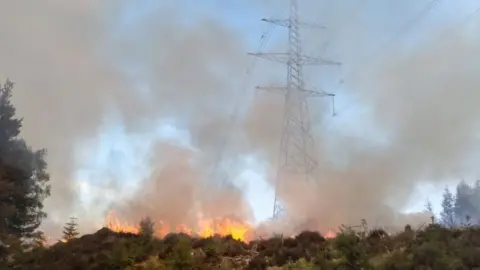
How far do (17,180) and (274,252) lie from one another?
54.7 ft

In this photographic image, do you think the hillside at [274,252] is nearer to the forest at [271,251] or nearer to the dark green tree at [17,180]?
the forest at [271,251]

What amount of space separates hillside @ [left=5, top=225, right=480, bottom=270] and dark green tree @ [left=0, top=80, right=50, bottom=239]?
7605mm

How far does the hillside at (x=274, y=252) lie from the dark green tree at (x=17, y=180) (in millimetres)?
7605

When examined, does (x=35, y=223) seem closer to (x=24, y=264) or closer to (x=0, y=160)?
(x=0, y=160)

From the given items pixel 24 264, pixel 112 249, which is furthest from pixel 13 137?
pixel 112 249

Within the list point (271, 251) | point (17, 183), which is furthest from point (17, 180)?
point (271, 251)

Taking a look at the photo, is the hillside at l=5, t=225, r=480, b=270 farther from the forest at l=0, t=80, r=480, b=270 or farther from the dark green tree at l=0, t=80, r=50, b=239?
the dark green tree at l=0, t=80, r=50, b=239

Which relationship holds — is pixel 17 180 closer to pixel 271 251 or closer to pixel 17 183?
pixel 17 183

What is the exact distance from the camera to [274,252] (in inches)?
551

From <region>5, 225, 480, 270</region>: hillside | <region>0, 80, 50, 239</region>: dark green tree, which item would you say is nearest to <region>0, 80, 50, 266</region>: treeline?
<region>0, 80, 50, 239</region>: dark green tree

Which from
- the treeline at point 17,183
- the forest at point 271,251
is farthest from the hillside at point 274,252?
the treeline at point 17,183

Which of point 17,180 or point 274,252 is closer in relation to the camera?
point 274,252

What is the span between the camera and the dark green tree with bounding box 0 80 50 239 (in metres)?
24.8

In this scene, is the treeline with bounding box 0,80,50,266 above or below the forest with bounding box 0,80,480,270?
above
